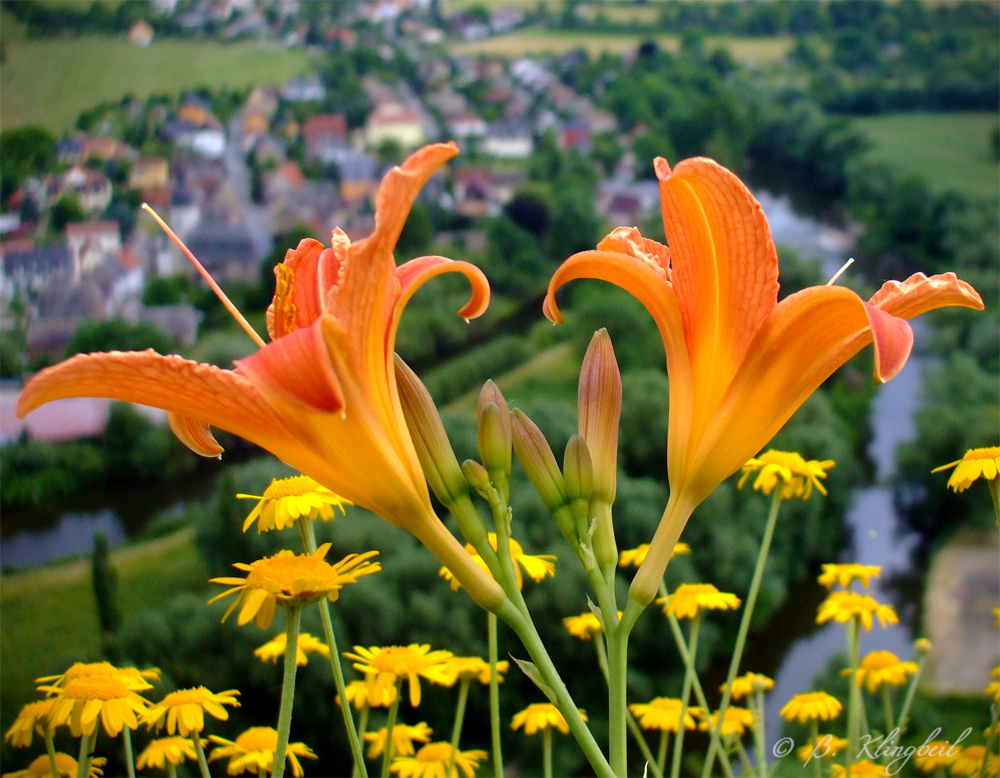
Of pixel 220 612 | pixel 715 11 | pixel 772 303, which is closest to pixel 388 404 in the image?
pixel 772 303

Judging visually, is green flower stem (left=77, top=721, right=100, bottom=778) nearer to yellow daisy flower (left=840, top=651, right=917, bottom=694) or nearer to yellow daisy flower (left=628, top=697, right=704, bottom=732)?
yellow daisy flower (left=628, top=697, right=704, bottom=732)

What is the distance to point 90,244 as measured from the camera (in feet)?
7.60

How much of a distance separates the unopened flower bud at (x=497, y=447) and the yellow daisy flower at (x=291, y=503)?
0.21m

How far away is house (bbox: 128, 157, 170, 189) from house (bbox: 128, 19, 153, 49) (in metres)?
0.35

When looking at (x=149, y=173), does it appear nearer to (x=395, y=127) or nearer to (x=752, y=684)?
(x=395, y=127)

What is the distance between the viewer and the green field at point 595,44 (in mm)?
3344

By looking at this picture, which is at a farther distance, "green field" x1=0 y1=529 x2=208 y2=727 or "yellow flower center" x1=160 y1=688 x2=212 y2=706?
"green field" x1=0 y1=529 x2=208 y2=727

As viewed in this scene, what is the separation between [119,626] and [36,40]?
1.55 metres

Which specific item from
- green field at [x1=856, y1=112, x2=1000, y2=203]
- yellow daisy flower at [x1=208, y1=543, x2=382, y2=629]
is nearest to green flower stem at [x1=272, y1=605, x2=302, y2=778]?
yellow daisy flower at [x1=208, y1=543, x2=382, y2=629]

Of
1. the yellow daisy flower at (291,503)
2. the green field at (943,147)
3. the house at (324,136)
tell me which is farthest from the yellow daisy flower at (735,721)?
the green field at (943,147)

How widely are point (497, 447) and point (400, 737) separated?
51cm

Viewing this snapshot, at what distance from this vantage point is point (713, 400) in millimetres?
415

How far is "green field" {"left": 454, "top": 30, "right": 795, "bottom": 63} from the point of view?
11.0 feet

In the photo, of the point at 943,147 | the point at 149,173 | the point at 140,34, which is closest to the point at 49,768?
the point at 149,173
